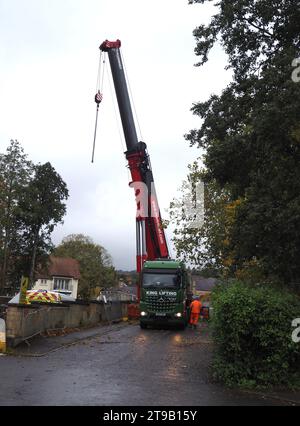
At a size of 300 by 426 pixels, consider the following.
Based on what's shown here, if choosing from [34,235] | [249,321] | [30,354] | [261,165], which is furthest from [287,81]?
[34,235]

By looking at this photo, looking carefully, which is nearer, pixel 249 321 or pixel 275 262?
pixel 249 321

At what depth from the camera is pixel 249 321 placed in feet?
33.5

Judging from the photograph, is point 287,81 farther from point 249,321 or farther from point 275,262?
point 249,321

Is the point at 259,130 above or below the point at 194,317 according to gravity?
above

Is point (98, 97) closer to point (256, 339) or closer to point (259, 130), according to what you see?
point (259, 130)

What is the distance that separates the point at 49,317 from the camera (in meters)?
18.6

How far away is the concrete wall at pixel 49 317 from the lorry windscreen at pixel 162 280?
3.41m

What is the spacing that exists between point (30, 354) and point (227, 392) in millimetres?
6489

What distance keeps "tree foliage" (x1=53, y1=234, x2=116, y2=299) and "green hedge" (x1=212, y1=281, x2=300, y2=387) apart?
221 feet

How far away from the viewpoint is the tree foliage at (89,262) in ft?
271

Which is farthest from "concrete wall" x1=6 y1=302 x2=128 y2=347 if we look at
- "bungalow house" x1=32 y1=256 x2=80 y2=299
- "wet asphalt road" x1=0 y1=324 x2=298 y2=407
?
"bungalow house" x1=32 y1=256 x2=80 y2=299

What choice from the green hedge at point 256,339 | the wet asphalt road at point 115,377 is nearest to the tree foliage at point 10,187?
the wet asphalt road at point 115,377

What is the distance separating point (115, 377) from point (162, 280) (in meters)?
13.3

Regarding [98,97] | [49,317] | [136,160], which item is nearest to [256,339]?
[49,317]
